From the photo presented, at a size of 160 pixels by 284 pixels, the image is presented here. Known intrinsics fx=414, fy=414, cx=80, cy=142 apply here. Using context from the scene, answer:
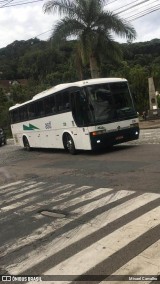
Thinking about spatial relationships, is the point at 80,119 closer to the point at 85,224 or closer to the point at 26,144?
the point at 26,144

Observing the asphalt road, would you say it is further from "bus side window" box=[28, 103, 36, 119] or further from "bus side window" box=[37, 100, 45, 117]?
"bus side window" box=[28, 103, 36, 119]

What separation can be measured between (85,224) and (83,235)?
Answer: 1.81ft

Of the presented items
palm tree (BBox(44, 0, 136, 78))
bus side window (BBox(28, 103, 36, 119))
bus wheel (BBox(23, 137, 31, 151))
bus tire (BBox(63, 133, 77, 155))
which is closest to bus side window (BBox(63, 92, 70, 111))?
bus tire (BBox(63, 133, 77, 155))

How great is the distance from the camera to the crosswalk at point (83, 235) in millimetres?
4746

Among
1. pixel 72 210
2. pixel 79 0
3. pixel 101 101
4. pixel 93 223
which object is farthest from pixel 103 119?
pixel 79 0

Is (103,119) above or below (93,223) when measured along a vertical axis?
above

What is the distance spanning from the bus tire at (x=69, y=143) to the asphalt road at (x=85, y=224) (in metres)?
5.50

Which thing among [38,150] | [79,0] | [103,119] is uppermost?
[79,0]

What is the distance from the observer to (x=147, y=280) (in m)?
4.19

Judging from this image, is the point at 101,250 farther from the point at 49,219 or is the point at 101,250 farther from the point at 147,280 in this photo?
the point at 49,219

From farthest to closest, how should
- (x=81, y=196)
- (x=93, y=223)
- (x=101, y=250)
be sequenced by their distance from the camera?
(x=81, y=196) < (x=93, y=223) < (x=101, y=250)

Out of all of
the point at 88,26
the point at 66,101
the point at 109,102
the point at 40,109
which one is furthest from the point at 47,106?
the point at 88,26

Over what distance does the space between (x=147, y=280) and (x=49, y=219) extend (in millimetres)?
3252

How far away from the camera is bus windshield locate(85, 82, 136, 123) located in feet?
51.8
